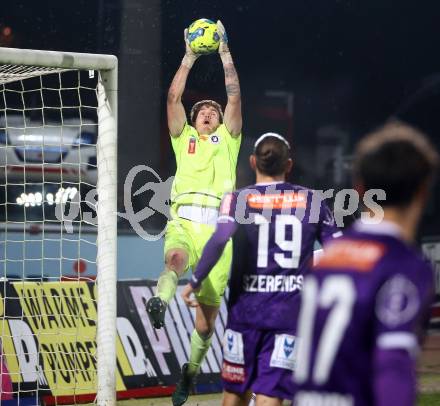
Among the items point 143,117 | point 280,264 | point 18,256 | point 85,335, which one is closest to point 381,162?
point 280,264

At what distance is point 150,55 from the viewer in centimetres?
1058

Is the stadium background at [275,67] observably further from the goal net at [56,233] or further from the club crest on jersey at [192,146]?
the club crest on jersey at [192,146]

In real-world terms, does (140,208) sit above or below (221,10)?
below

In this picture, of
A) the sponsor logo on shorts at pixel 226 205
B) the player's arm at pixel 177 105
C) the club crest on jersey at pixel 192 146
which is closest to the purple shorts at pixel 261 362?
the sponsor logo on shorts at pixel 226 205

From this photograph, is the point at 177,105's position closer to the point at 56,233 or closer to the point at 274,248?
the point at 56,233

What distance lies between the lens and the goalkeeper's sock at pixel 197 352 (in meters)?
7.86

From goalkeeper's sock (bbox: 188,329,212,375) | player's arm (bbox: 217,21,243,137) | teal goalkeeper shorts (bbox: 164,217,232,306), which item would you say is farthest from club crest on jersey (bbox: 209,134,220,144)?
goalkeeper's sock (bbox: 188,329,212,375)

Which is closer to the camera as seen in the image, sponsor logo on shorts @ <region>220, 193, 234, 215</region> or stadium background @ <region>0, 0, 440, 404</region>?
sponsor logo on shorts @ <region>220, 193, 234, 215</region>

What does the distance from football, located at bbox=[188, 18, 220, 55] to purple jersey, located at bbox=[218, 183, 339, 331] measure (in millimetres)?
3234

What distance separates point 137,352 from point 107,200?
214cm

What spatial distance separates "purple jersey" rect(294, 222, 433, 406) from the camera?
9.44 feet

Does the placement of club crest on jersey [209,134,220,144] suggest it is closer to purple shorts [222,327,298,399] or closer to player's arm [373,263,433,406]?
purple shorts [222,327,298,399]

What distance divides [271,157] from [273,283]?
607mm

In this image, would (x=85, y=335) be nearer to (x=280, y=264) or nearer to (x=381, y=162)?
(x=280, y=264)
